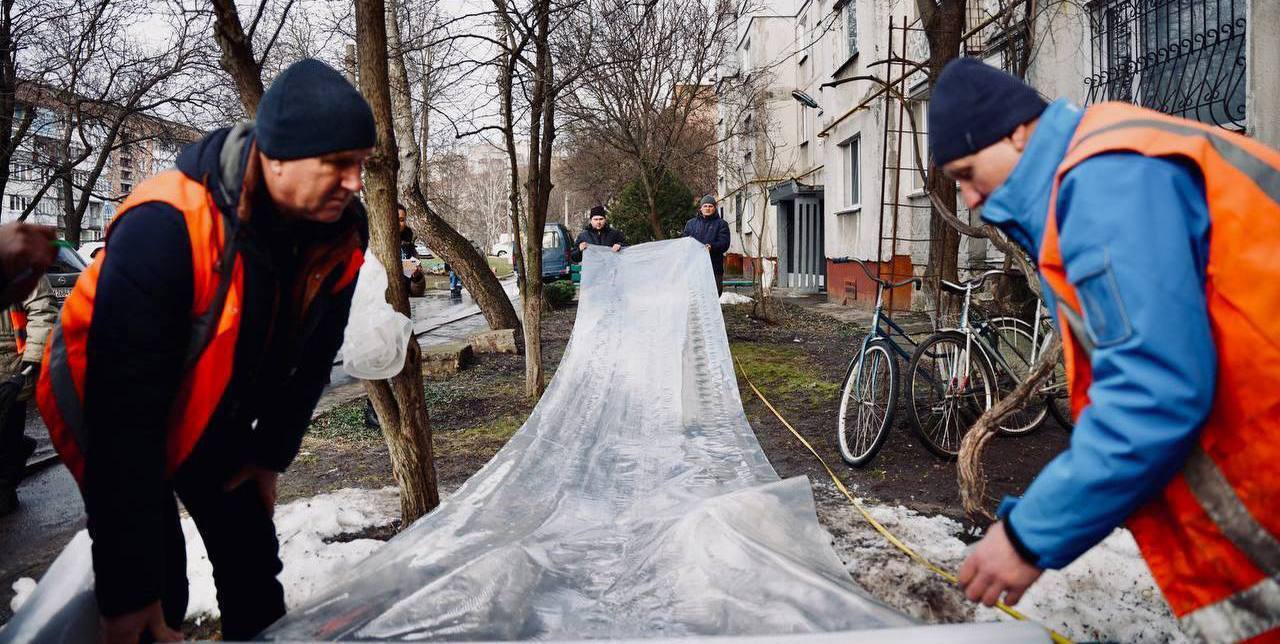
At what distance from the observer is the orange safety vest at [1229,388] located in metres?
1.17

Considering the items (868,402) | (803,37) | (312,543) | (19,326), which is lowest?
(312,543)

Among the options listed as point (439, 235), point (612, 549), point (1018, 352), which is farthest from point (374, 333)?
point (439, 235)

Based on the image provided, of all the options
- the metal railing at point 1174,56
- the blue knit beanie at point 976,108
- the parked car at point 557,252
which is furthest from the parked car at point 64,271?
the parked car at point 557,252

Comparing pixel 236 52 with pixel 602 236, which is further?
pixel 602 236

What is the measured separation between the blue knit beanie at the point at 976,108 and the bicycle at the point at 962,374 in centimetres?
378

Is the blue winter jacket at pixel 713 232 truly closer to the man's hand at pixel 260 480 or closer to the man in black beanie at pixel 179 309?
the man's hand at pixel 260 480

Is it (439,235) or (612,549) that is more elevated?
(439,235)

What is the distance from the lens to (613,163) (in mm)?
28000

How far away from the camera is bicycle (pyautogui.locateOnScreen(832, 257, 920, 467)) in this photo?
4969 mm

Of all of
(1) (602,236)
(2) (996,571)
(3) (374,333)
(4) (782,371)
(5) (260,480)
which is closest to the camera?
(2) (996,571)

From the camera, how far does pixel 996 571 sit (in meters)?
1.38

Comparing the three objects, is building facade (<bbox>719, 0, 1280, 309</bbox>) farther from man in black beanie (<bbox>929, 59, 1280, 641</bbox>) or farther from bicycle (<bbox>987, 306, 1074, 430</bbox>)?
man in black beanie (<bbox>929, 59, 1280, 641</bbox>)

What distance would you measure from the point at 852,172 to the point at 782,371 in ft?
30.8

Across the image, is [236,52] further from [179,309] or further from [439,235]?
[439,235]
